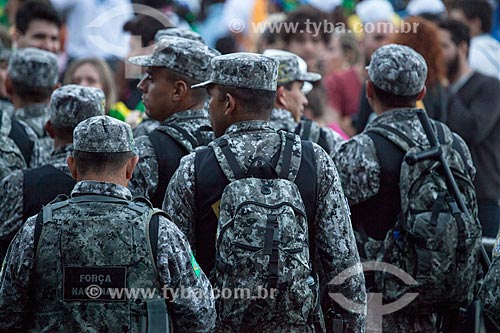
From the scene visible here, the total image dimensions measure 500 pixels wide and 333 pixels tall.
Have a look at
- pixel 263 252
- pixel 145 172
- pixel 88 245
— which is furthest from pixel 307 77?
pixel 88 245

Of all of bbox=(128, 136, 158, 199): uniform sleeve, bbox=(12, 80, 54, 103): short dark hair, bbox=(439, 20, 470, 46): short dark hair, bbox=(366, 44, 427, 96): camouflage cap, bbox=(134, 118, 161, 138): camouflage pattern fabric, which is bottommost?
bbox=(128, 136, 158, 199): uniform sleeve

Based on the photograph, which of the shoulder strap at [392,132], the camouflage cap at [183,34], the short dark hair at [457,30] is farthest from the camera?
the short dark hair at [457,30]

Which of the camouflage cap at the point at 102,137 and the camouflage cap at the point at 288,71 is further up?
the camouflage cap at the point at 288,71

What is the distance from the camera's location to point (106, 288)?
4.53m

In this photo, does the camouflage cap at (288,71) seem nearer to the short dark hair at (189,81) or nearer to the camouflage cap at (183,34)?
the camouflage cap at (183,34)

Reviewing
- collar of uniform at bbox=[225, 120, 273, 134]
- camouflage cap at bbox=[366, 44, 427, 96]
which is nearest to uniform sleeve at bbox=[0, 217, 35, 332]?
collar of uniform at bbox=[225, 120, 273, 134]

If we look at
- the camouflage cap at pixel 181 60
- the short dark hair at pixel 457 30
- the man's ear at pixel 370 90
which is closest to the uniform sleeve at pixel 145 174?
the camouflage cap at pixel 181 60

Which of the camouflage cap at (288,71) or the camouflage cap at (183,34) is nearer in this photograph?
the camouflage cap at (183,34)

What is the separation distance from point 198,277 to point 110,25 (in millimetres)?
7653

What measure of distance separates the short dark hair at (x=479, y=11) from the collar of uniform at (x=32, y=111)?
4.82m

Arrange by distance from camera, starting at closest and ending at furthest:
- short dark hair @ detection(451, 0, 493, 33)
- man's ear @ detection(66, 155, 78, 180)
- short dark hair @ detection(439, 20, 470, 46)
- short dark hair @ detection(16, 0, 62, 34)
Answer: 1. man's ear @ detection(66, 155, 78, 180)
2. short dark hair @ detection(439, 20, 470, 46)
3. short dark hair @ detection(16, 0, 62, 34)
4. short dark hair @ detection(451, 0, 493, 33)

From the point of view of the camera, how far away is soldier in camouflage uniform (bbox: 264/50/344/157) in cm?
700

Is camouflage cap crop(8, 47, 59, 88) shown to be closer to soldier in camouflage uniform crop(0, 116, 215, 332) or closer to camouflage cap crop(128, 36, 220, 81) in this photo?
camouflage cap crop(128, 36, 220, 81)

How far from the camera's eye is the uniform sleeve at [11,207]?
5770 mm
